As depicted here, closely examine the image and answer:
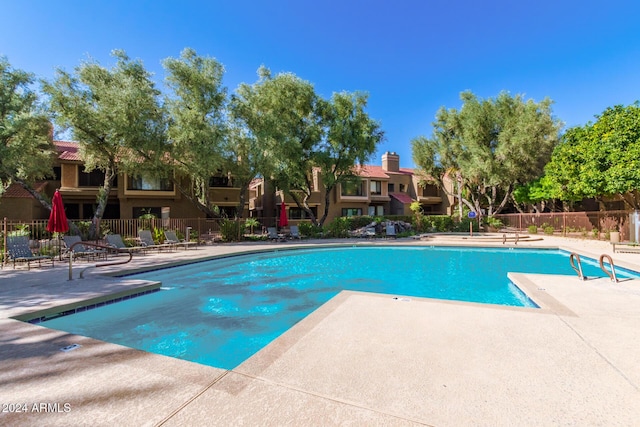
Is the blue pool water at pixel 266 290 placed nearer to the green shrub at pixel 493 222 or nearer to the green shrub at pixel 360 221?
the green shrub at pixel 360 221

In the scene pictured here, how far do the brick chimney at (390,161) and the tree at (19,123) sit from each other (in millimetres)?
30906

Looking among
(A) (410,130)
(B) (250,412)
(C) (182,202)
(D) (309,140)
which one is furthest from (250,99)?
(B) (250,412)

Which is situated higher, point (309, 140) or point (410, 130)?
point (410, 130)

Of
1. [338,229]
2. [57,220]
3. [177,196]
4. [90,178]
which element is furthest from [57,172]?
[338,229]

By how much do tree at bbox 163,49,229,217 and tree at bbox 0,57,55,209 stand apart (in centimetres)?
706

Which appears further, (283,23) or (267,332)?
(283,23)

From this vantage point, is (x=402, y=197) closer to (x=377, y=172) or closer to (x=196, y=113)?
(x=377, y=172)

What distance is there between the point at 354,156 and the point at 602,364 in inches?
796

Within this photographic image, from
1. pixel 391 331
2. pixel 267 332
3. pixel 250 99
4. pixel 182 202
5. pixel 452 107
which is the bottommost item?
pixel 267 332

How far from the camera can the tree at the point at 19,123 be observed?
15.8 meters

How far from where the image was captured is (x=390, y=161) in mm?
37125

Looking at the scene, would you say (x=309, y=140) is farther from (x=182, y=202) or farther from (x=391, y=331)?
(x=391, y=331)

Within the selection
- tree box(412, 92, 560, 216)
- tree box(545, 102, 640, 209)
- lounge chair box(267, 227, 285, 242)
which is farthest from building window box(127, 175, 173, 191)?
tree box(545, 102, 640, 209)

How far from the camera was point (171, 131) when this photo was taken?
17.3 metres
